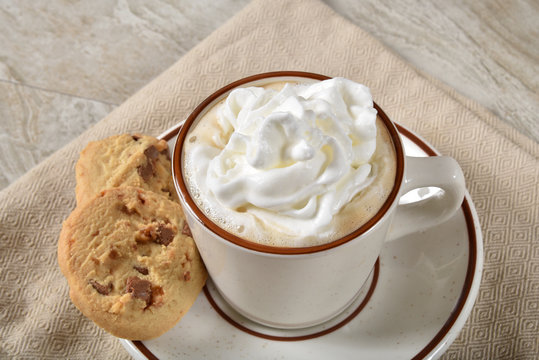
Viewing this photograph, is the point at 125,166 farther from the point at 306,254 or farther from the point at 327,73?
the point at 327,73

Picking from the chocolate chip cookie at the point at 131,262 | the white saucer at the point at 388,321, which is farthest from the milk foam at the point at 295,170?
the white saucer at the point at 388,321

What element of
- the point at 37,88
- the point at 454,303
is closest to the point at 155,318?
the point at 454,303

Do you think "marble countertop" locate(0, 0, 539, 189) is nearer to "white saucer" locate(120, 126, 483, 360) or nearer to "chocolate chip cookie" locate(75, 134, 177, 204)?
"chocolate chip cookie" locate(75, 134, 177, 204)

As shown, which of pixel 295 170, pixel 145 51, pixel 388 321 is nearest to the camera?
pixel 295 170

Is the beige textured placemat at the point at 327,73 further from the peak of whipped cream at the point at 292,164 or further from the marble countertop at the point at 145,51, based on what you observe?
the peak of whipped cream at the point at 292,164

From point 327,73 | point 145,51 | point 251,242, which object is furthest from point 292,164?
point 145,51
